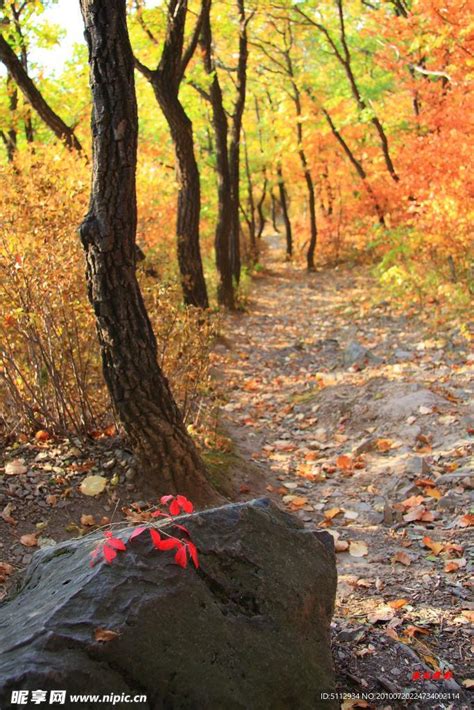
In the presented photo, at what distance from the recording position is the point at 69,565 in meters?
2.25

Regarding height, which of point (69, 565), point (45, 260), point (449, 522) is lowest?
point (449, 522)

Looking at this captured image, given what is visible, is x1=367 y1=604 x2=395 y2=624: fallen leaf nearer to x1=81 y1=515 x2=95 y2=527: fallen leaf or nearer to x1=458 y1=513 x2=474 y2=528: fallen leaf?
x1=458 y1=513 x2=474 y2=528: fallen leaf

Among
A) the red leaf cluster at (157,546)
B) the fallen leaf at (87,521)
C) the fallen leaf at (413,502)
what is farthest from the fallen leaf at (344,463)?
the red leaf cluster at (157,546)

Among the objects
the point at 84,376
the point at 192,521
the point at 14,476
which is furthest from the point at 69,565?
the point at 84,376

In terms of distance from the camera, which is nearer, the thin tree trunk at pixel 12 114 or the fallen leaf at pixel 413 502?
the fallen leaf at pixel 413 502

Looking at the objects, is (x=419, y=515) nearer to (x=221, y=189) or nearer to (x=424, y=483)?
(x=424, y=483)

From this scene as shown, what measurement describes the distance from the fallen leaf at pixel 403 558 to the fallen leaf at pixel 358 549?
23 cm

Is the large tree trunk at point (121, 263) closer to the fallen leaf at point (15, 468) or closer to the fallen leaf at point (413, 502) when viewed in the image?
the fallen leaf at point (15, 468)

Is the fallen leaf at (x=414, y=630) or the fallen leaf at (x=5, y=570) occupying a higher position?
the fallen leaf at (x=5, y=570)

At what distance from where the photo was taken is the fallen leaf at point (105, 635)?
1.82m

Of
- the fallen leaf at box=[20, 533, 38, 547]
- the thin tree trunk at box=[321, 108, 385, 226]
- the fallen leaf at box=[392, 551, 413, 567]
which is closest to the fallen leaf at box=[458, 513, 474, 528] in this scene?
the fallen leaf at box=[392, 551, 413, 567]

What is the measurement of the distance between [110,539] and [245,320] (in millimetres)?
10429

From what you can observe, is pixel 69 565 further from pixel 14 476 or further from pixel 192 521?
pixel 14 476

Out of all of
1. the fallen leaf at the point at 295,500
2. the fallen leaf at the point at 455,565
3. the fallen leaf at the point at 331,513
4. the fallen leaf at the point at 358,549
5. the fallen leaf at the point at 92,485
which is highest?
the fallen leaf at the point at 92,485
